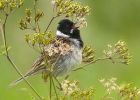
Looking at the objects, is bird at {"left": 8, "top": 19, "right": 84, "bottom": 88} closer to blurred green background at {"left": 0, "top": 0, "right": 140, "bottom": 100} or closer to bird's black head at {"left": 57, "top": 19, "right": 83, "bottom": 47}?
bird's black head at {"left": 57, "top": 19, "right": 83, "bottom": 47}

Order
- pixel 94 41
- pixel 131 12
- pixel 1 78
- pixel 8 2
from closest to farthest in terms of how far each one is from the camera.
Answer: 1. pixel 8 2
2. pixel 1 78
3. pixel 94 41
4. pixel 131 12

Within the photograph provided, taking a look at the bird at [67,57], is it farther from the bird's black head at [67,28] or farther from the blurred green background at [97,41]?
the blurred green background at [97,41]

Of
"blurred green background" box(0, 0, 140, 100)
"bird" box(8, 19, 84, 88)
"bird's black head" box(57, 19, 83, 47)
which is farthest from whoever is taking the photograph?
"blurred green background" box(0, 0, 140, 100)

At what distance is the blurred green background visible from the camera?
8053 millimetres

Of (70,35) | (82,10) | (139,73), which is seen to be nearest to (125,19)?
(139,73)

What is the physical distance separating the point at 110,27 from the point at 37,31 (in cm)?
725

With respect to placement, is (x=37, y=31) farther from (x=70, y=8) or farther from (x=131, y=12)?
(x=131, y=12)

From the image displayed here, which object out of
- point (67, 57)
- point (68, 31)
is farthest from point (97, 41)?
point (67, 57)

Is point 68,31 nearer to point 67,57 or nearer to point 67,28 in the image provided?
point 67,28

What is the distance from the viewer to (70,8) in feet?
12.5

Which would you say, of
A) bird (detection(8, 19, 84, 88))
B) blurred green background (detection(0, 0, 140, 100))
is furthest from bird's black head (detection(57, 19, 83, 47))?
blurred green background (detection(0, 0, 140, 100))

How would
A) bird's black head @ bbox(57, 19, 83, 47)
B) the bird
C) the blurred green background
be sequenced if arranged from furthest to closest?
the blurred green background
bird's black head @ bbox(57, 19, 83, 47)
the bird

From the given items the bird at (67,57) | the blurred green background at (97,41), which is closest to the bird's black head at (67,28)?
the bird at (67,57)

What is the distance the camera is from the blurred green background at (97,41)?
8053mm
